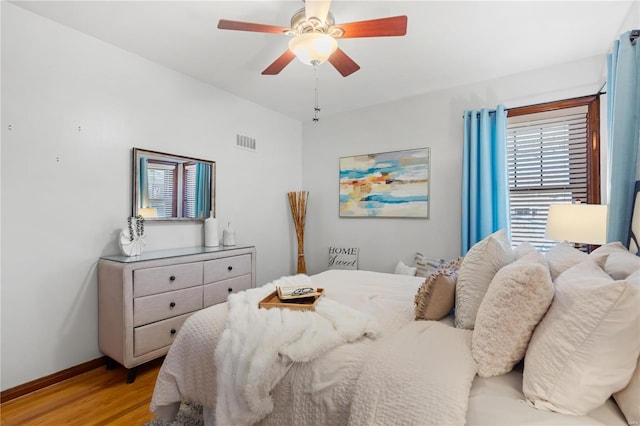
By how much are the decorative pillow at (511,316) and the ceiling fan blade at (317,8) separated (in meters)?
1.59

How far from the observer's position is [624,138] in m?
1.65

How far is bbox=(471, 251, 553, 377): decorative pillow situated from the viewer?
3.23 ft

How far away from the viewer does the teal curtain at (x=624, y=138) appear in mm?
1620

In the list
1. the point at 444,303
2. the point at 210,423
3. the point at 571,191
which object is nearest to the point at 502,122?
the point at 571,191

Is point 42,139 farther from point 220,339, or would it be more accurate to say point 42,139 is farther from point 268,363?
point 268,363

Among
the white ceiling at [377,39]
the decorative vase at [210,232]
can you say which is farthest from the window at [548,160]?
the decorative vase at [210,232]

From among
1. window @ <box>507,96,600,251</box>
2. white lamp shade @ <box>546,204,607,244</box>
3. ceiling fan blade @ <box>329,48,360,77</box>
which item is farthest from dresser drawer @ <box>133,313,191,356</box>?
window @ <box>507,96,600,251</box>

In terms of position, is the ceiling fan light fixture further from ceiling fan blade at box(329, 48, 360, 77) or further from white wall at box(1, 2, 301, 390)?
white wall at box(1, 2, 301, 390)

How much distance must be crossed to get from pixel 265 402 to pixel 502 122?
3099 mm

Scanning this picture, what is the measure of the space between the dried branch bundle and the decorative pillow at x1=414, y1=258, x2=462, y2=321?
2.85 metres

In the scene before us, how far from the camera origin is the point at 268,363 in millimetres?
1187

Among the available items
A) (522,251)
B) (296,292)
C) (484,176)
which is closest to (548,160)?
(484,176)

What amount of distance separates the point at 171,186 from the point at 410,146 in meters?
2.65

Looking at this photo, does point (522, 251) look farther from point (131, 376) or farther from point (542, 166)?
Result: point (131, 376)
